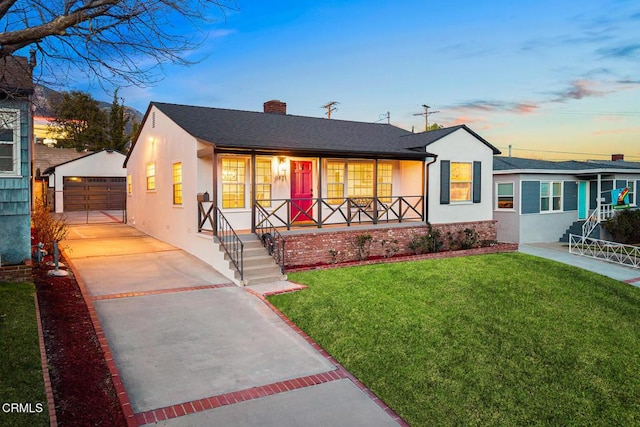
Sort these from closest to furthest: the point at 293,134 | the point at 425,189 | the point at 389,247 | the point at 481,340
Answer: the point at 481,340
the point at 389,247
the point at 293,134
the point at 425,189

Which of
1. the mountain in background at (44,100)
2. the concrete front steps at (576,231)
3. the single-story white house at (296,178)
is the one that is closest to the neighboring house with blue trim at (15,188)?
the mountain in background at (44,100)

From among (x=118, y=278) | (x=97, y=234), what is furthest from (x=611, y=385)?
(x=97, y=234)

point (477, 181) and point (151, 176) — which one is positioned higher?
point (151, 176)

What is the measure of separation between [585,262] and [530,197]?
16.5ft

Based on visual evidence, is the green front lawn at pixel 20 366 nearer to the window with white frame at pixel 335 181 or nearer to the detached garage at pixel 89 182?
the window with white frame at pixel 335 181

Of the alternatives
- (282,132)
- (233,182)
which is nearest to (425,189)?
(282,132)

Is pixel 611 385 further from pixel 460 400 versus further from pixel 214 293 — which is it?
pixel 214 293

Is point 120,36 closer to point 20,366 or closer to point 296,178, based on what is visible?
point 20,366

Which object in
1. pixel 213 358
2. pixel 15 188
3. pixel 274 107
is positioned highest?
pixel 274 107

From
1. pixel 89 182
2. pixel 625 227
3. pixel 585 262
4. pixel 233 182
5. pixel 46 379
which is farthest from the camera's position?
pixel 89 182

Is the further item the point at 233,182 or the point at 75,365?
the point at 233,182

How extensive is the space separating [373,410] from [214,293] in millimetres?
4852

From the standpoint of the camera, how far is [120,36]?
595 centimetres

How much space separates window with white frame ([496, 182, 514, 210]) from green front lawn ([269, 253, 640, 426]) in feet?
25.2
